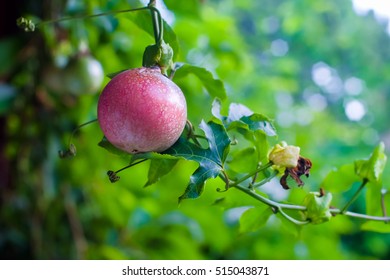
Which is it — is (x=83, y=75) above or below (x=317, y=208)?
above

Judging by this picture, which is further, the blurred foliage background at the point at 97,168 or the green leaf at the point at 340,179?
the blurred foliage background at the point at 97,168

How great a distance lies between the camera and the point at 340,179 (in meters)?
0.47

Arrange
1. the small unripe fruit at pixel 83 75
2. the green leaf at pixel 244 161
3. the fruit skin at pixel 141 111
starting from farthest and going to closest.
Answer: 1. the small unripe fruit at pixel 83 75
2. the green leaf at pixel 244 161
3. the fruit skin at pixel 141 111

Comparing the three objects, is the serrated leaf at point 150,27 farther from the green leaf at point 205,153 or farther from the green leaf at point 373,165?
the green leaf at point 373,165

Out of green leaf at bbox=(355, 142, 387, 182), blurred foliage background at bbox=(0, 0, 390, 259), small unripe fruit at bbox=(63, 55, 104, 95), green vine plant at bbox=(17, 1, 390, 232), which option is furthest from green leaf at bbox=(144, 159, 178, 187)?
small unripe fruit at bbox=(63, 55, 104, 95)

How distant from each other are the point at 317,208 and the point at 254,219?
0.06 m

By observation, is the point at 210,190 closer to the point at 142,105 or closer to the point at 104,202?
the point at 104,202

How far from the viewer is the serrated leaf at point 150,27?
366mm

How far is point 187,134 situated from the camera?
0.35m

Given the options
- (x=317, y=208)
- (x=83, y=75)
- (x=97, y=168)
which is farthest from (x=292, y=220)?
(x=97, y=168)

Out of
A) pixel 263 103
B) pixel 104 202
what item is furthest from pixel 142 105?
pixel 263 103

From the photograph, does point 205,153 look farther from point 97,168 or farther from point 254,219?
point 97,168

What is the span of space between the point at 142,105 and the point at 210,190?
0.83 metres

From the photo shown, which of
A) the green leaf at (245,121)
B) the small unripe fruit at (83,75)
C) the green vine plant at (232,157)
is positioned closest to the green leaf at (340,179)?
the green vine plant at (232,157)
